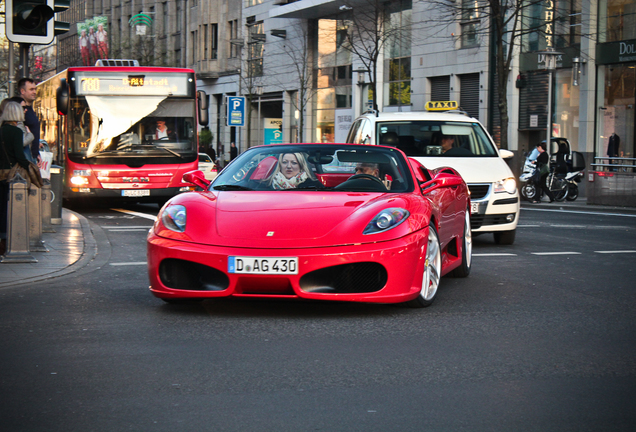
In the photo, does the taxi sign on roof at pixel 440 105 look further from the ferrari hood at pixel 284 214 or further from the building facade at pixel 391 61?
the ferrari hood at pixel 284 214

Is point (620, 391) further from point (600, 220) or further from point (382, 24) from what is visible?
point (382, 24)

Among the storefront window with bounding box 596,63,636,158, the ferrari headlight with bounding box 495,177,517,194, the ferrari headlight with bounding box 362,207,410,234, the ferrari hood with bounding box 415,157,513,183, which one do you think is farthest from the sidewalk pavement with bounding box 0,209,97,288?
the storefront window with bounding box 596,63,636,158

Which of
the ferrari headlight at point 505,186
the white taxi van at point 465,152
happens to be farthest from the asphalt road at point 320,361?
the ferrari headlight at point 505,186

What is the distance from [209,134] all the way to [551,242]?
142ft

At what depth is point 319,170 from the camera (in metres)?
7.73

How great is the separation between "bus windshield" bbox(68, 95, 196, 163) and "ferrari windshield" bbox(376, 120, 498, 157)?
690 cm

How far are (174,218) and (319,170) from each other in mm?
1412

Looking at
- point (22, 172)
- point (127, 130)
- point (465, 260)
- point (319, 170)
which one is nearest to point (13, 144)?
point (22, 172)

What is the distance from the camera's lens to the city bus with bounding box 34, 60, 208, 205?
1898 centimetres

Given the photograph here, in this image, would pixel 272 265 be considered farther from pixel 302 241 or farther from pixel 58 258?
pixel 58 258

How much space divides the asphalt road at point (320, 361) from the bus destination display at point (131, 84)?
36.6ft

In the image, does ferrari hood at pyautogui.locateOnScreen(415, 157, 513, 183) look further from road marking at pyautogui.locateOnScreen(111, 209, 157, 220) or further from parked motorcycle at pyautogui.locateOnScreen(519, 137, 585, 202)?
parked motorcycle at pyautogui.locateOnScreen(519, 137, 585, 202)

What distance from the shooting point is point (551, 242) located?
13.1 m

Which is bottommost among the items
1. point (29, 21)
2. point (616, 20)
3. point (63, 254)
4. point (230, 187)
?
point (63, 254)
